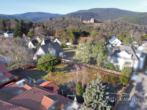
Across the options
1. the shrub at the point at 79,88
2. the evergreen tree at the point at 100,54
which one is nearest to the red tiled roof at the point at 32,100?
the shrub at the point at 79,88

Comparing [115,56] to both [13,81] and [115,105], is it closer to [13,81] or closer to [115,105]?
[115,105]

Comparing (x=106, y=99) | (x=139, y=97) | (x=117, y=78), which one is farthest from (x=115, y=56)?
(x=106, y=99)

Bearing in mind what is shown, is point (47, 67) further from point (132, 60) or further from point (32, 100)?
point (132, 60)

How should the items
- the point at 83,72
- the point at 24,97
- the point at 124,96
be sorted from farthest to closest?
A: the point at 83,72 → the point at 124,96 → the point at 24,97

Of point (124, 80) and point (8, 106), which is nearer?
point (8, 106)

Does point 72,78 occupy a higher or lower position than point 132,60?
lower

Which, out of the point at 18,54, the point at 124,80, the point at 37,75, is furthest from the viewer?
the point at 18,54

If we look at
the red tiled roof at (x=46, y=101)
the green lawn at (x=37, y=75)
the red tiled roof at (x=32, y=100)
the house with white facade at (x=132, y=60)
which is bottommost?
the green lawn at (x=37, y=75)

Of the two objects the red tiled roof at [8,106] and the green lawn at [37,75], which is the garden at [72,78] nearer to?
the green lawn at [37,75]

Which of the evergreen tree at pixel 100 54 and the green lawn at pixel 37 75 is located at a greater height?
the evergreen tree at pixel 100 54

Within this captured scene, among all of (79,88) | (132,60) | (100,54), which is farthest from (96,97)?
(100,54)

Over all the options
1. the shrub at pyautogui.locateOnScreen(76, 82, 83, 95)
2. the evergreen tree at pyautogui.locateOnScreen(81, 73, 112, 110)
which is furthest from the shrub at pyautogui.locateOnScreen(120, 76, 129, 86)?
the shrub at pyautogui.locateOnScreen(76, 82, 83, 95)
